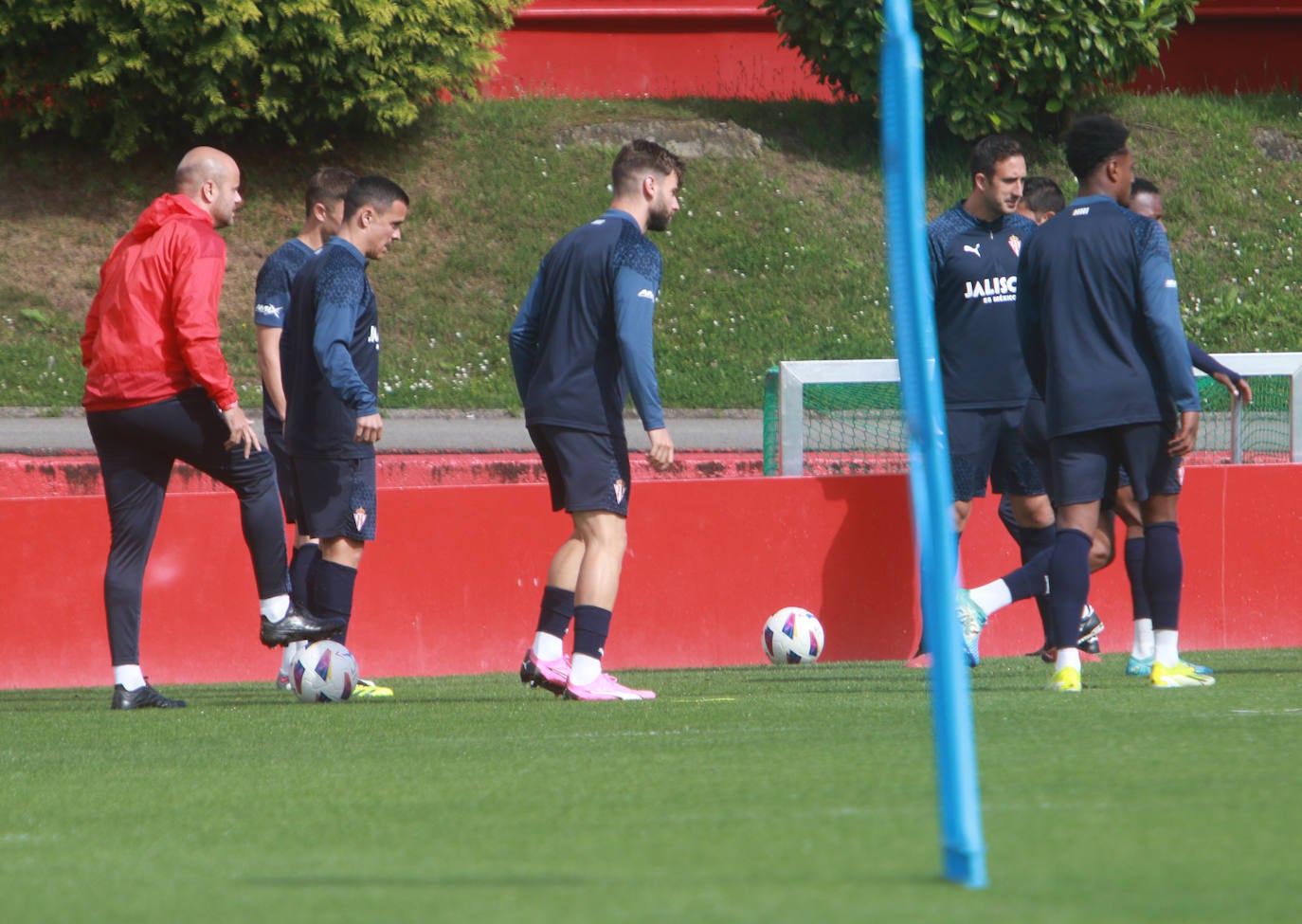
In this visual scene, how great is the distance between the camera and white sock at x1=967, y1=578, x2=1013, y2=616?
724 cm

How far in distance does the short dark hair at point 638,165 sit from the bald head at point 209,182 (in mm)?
1545

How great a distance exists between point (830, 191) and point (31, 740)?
1510 cm

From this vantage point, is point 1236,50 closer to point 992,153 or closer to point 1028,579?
point 992,153

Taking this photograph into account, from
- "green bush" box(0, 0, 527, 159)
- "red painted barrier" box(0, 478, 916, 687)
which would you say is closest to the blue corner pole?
"red painted barrier" box(0, 478, 916, 687)

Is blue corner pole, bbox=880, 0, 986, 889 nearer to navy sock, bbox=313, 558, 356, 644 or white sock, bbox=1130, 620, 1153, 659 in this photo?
navy sock, bbox=313, 558, 356, 644

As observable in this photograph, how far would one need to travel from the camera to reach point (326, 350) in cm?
655

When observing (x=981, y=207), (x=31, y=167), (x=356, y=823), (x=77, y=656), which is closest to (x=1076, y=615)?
(x=981, y=207)

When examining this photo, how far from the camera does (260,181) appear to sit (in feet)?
62.1

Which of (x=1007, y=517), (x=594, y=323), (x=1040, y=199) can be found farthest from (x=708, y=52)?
(x=594, y=323)

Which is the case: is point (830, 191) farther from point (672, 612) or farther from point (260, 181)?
point (672, 612)

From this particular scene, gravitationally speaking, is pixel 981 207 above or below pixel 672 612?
above

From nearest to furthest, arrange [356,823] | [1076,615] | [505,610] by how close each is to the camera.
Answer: [356,823] → [1076,615] → [505,610]

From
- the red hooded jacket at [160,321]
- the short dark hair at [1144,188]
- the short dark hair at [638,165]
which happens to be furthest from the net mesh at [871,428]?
the red hooded jacket at [160,321]

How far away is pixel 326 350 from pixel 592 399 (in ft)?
3.48
